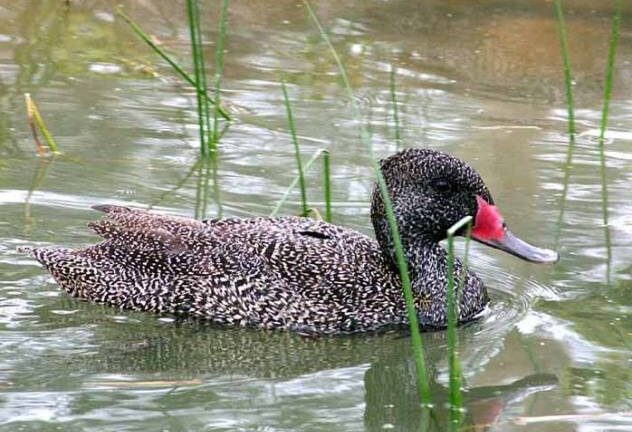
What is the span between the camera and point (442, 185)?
25.5ft

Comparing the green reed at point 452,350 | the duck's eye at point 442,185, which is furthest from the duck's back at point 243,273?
the green reed at point 452,350

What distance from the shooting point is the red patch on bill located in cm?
775

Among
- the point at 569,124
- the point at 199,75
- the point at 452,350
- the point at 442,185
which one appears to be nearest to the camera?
the point at 452,350

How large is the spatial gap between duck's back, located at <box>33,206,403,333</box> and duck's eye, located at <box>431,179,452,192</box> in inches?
18.3

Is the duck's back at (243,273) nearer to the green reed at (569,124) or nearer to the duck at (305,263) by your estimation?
the duck at (305,263)

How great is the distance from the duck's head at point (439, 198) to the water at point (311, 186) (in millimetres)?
485

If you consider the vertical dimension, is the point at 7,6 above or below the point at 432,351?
above

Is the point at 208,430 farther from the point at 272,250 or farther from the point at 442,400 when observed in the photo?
the point at 272,250

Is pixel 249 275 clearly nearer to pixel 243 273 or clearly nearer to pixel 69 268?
pixel 243 273

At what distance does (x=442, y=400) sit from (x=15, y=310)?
233 centimetres

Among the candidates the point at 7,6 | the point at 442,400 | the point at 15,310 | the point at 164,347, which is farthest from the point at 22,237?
the point at 7,6

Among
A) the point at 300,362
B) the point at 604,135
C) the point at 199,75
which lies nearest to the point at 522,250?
the point at 300,362

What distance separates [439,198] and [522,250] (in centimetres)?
51

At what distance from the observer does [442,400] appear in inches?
262
